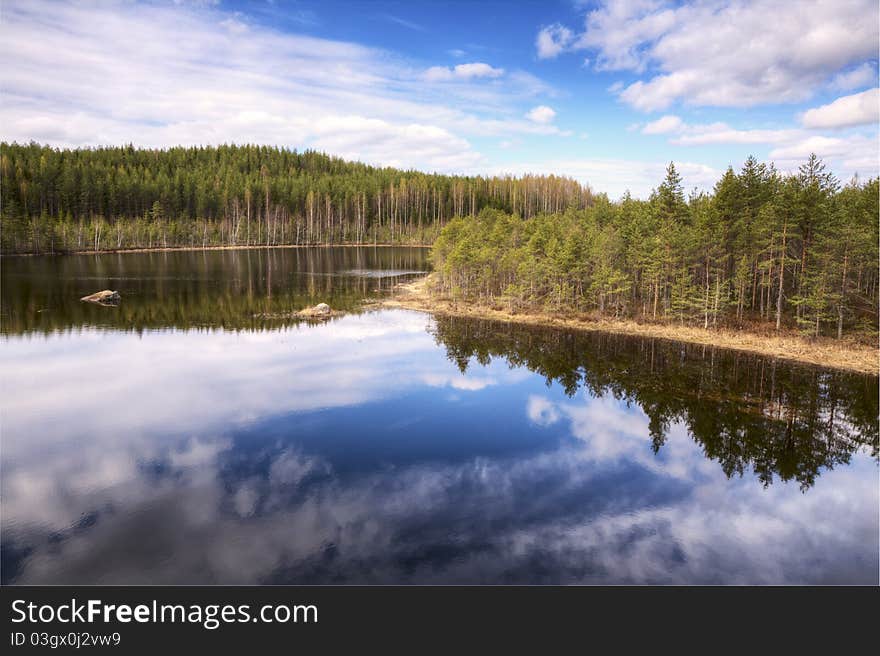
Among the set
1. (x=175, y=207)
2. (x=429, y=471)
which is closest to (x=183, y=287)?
(x=429, y=471)

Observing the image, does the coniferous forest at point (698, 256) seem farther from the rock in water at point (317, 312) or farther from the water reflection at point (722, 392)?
the rock in water at point (317, 312)

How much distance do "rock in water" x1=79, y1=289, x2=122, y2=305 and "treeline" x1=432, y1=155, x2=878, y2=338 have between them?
129 ft

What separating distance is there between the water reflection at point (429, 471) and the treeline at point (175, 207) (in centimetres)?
10420

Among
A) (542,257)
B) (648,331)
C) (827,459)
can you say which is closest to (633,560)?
(827,459)

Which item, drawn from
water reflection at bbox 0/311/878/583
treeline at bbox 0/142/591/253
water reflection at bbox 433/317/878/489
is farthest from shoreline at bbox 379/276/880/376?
treeline at bbox 0/142/591/253

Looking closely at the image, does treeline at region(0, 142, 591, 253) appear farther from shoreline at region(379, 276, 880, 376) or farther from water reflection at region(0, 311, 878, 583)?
water reflection at region(0, 311, 878, 583)

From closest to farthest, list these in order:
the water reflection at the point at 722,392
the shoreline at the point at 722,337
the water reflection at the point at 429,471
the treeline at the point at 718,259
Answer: the water reflection at the point at 429,471, the water reflection at the point at 722,392, the shoreline at the point at 722,337, the treeline at the point at 718,259

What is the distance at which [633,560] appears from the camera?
1546cm

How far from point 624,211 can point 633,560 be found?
179 feet

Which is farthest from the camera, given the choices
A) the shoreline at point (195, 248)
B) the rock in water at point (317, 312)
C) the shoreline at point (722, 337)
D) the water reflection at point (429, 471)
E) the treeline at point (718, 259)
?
the shoreline at point (195, 248)

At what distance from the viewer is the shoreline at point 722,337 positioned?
3675cm

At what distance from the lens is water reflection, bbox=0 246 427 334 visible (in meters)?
49.9

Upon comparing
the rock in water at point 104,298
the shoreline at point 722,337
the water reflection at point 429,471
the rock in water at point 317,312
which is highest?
the rock in water at point 104,298

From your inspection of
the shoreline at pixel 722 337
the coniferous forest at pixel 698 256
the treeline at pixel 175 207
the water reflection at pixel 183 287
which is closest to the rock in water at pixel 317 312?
the water reflection at pixel 183 287
